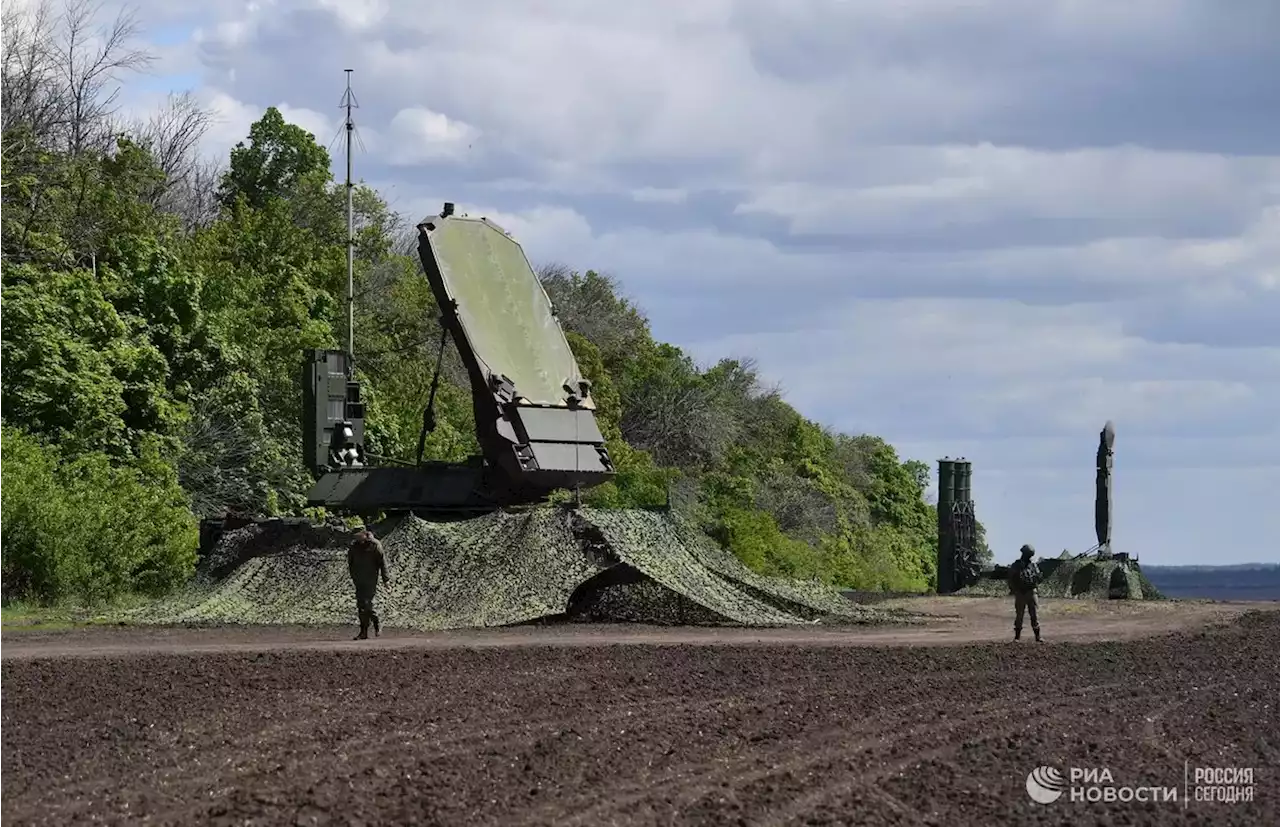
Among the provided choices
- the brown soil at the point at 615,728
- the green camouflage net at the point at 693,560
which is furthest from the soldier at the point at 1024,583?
the green camouflage net at the point at 693,560

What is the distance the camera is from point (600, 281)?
6456 centimetres

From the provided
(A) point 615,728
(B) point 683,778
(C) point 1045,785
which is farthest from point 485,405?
(C) point 1045,785

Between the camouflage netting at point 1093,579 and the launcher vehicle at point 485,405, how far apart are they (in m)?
11.9

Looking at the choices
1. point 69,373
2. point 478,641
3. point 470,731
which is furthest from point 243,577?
point 470,731

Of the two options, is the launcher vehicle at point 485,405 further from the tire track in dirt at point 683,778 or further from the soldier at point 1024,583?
the tire track in dirt at point 683,778

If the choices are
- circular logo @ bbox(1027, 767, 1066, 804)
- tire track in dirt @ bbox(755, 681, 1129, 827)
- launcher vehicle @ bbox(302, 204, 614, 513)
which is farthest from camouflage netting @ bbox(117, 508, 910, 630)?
circular logo @ bbox(1027, 767, 1066, 804)

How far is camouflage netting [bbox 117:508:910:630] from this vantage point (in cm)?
2502

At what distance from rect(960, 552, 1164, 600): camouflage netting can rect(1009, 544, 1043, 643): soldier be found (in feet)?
37.7

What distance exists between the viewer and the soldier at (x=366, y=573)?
74.9ft

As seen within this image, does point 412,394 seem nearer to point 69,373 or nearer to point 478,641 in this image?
point 69,373

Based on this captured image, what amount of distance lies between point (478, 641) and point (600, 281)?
42661 mm

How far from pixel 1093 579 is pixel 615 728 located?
2271 centimetres

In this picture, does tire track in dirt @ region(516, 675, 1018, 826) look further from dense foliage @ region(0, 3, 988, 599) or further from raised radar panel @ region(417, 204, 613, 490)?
dense foliage @ region(0, 3, 988, 599)

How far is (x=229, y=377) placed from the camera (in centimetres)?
3962
